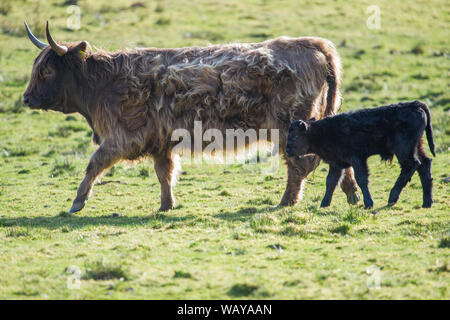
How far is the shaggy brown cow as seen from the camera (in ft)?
26.6

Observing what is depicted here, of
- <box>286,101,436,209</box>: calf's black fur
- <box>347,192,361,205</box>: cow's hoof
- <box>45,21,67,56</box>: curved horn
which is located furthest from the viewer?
<box>45,21,67,56</box>: curved horn

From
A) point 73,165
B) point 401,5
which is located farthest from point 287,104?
point 401,5

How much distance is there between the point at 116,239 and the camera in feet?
22.1

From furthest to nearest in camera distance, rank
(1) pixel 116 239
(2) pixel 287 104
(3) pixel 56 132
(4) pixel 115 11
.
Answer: (4) pixel 115 11
(3) pixel 56 132
(2) pixel 287 104
(1) pixel 116 239

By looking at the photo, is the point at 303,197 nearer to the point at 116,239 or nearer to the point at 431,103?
the point at 116,239

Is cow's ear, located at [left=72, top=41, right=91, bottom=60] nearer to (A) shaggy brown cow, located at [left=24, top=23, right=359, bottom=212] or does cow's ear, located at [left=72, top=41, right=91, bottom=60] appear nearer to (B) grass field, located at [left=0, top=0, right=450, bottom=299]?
(A) shaggy brown cow, located at [left=24, top=23, right=359, bottom=212]

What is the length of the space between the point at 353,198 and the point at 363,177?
0.80 m

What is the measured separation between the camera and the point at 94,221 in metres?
7.77

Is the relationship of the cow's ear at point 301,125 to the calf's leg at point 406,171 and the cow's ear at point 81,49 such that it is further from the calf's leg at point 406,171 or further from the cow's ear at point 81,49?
the cow's ear at point 81,49

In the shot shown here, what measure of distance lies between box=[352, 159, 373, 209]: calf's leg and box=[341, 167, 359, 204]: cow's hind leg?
2.05 feet

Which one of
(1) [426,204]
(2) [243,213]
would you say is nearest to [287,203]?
(2) [243,213]

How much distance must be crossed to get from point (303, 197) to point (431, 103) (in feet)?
22.6

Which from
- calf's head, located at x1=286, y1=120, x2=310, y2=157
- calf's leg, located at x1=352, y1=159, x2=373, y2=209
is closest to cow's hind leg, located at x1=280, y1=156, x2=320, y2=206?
calf's head, located at x1=286, y1=120, x2=310, y2=157
